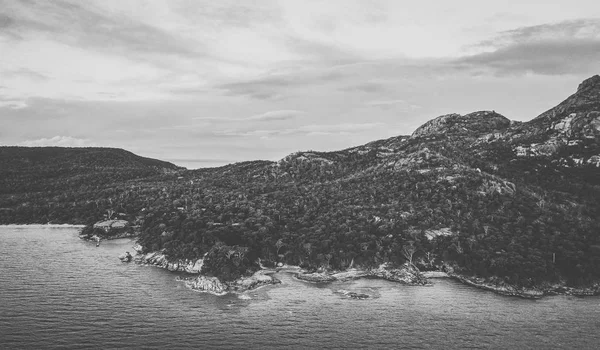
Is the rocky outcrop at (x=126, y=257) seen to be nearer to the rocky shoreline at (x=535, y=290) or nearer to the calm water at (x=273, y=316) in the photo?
the calm water at (x=273, y=316)

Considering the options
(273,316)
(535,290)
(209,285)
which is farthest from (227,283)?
(535,290)

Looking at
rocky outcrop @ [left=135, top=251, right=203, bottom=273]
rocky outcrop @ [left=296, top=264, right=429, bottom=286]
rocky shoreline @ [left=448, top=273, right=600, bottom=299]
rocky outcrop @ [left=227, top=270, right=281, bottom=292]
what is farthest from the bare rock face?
rocky shoreline @ [left=448, top=273, right=600, bottom=299]

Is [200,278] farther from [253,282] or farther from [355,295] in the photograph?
[355,295]

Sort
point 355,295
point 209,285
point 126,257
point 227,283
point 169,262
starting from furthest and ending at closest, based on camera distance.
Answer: point 126,257, point 169,262, point 227,283, point 209,285, point 355,295

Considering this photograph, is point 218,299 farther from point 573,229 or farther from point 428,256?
point 573,229

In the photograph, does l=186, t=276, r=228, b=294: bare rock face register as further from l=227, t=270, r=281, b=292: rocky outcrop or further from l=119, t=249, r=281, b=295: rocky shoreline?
l=227, t=270, r=281, b=292: rocky outcrop

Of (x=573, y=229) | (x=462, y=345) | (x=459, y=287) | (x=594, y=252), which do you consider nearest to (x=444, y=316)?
(x=462, y=345)

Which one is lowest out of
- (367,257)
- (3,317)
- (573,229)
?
(3,317)

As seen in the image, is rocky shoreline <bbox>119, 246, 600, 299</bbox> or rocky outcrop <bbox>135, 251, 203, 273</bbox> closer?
rocky shoreline <bbox>119, 246, 600, 299</bbox>
